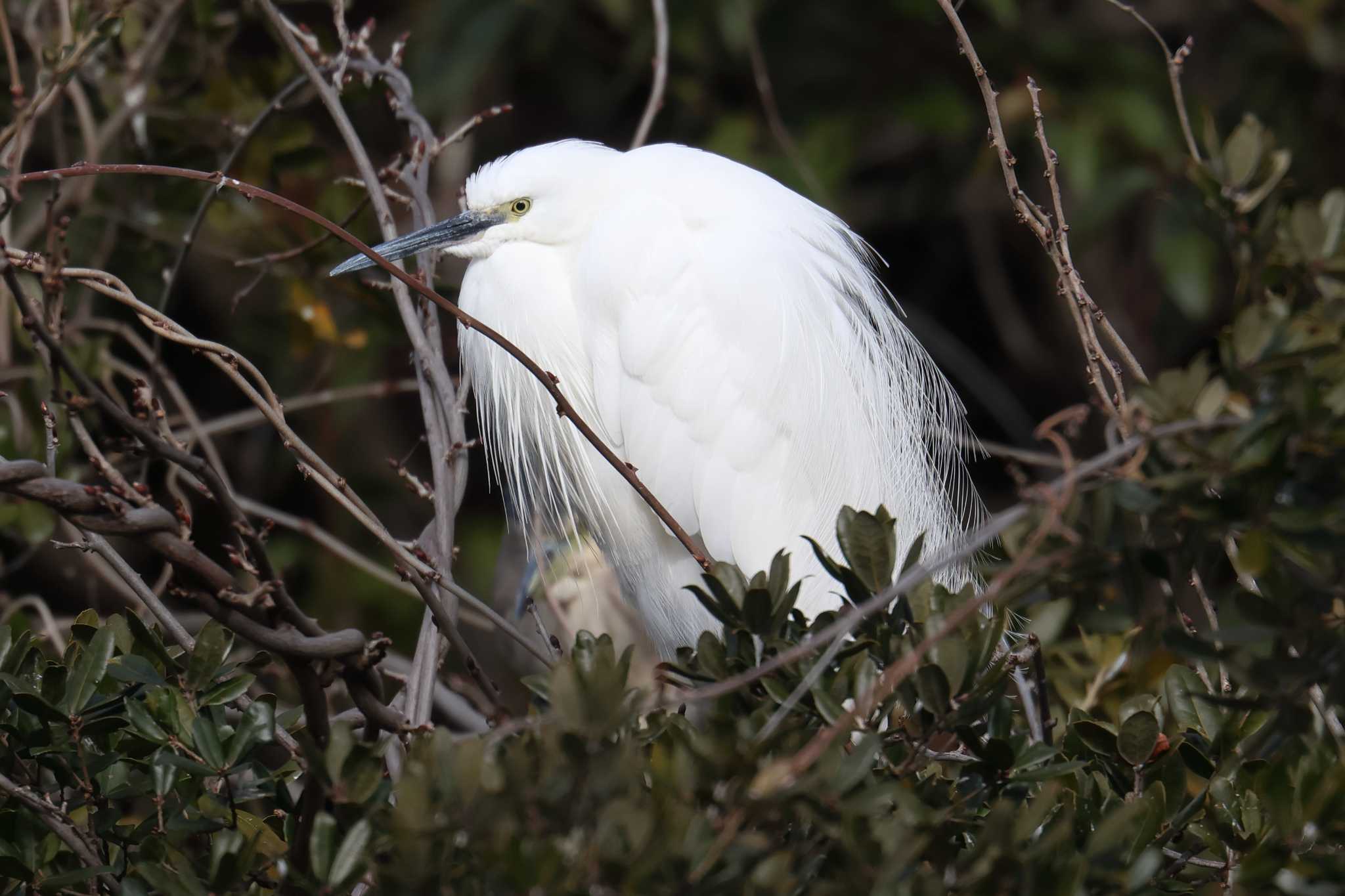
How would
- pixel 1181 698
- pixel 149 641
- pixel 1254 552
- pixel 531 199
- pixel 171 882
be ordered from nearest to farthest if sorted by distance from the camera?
pixel 1254 552 → pixel 171 882 → pixel 149 641 → pixel 1181 698 → pixel 531 199

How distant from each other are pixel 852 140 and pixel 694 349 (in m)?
1.91

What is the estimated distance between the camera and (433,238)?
5.79 feet

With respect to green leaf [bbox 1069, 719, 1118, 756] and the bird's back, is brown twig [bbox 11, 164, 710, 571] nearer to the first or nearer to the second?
green leaf [bbox 1069, 719, 1118, 756]

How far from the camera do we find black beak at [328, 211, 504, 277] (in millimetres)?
1670

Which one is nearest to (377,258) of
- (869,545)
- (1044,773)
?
(869,545)

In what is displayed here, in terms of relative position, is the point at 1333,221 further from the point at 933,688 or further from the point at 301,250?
the point at 301,250

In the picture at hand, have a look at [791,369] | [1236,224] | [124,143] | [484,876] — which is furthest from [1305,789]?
[124,143]

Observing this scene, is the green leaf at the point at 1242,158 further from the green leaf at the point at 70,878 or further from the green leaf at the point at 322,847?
the green leaf at the point at 70,878

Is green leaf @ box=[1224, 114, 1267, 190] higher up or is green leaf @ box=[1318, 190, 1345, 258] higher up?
green leaf @ box=[1224, 114, 1267, 190]

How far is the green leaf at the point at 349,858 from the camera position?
32.3 inches

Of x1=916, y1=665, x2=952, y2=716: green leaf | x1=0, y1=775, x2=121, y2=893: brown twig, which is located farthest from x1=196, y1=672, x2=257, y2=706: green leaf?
x1=916, y1=665, x2=952, y2=716: green leaf

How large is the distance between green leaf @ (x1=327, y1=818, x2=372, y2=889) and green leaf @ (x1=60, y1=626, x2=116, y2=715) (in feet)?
1.18

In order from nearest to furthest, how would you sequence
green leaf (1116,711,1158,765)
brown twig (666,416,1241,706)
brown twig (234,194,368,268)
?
1. brown twig (666,416,1241,706)
2. green leaf (1116,711,1158,765)
3. brown twig (234,194,368,268)

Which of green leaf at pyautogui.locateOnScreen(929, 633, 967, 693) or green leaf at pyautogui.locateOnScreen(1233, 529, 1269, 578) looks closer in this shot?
green leaf at pyautogui.locateOnScreen(1233, 529, 1269, 578)
